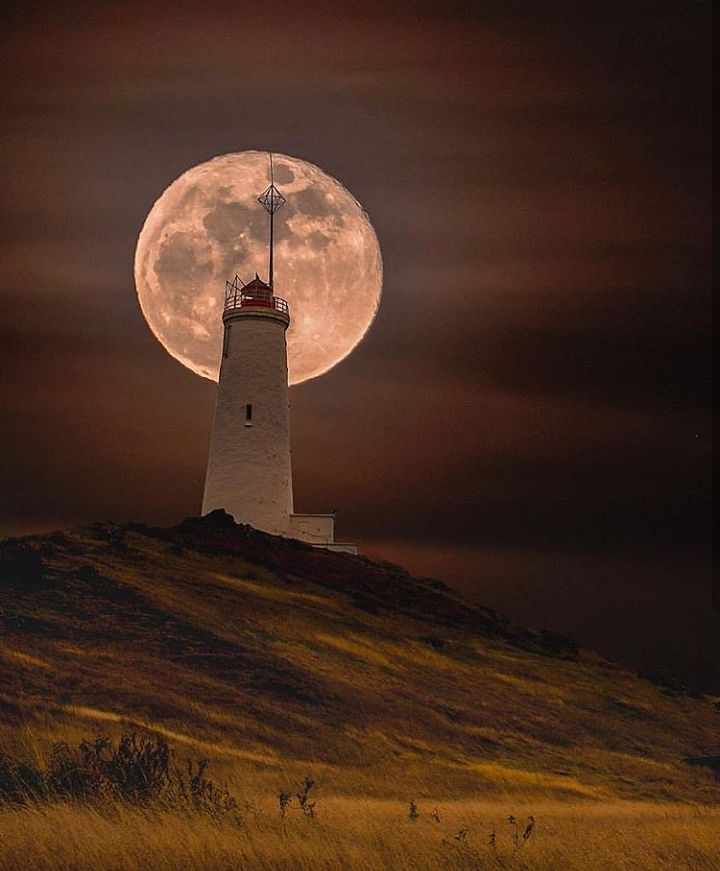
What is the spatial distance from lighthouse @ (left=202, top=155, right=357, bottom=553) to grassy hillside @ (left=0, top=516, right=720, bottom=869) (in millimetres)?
3773

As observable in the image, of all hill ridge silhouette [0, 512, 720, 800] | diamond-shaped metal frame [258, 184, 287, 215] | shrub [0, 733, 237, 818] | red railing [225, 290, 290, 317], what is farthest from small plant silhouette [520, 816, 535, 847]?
diamond-shaped metal frame [258, 184, 287, 215]

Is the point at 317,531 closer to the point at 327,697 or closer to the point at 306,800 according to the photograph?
the point at 327,697

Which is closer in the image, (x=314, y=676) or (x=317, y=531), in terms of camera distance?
(x=314, y=676)

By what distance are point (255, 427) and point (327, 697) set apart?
848 inches

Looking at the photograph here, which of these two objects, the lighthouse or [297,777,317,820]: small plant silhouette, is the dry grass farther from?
the lighthouse

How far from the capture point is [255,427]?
51.5 meters

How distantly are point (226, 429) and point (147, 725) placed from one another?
25.9 metres

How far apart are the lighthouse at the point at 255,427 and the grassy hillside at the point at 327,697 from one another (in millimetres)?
3773

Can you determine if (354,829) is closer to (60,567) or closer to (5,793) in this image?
(5,793)

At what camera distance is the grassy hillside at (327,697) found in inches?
1005

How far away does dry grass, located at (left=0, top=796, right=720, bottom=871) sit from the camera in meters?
20.6

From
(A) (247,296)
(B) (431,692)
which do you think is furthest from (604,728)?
(A) (247,296)

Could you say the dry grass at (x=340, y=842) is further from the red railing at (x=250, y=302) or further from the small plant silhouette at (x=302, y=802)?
the red railing at (x=250, y=302)

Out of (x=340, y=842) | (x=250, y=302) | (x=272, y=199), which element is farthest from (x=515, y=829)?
(x=272, y=199)
